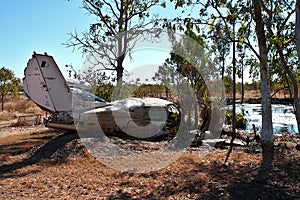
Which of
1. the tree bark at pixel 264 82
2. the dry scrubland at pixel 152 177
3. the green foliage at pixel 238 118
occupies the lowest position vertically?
the dry scrubland at pixel 152 177

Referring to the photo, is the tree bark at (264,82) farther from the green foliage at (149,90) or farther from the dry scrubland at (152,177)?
the green foliage at (149,90)

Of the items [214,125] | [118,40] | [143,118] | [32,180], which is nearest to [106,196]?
[32,180]

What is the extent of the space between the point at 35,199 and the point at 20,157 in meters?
2.99

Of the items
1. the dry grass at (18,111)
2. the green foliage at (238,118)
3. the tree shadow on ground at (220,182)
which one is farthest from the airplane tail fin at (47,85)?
the dry grass at (18,111)

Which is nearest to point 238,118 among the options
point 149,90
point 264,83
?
point 264,83

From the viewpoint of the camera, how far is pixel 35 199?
13.3 feet

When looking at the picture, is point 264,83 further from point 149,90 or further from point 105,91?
point 105,91

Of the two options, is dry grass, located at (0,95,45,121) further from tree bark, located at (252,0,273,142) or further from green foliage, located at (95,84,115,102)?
tree bark, located at (252,0,273,142)

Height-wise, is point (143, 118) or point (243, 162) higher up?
point (143, 118)

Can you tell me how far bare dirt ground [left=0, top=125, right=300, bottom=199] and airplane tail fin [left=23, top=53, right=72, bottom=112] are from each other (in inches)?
109

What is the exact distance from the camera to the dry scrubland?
412 centimetres

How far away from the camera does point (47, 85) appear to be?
9484mm

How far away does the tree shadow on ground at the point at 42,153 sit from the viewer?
577 cm

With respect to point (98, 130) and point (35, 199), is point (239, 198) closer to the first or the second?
point (35, 199)
